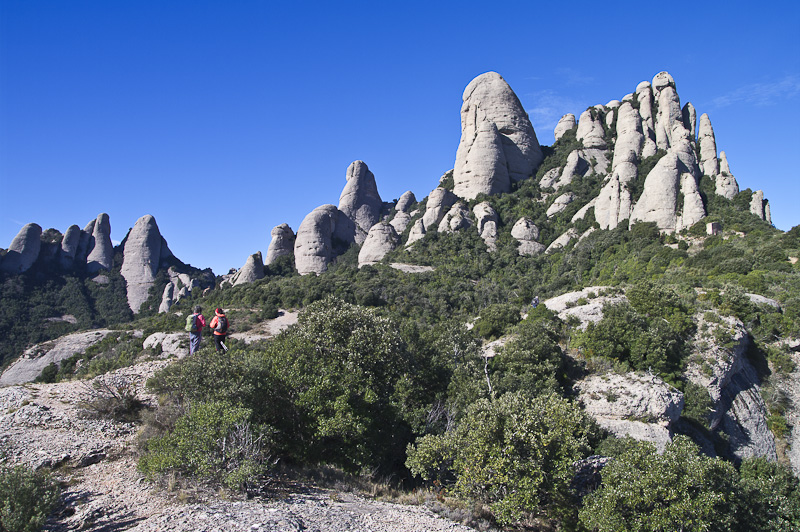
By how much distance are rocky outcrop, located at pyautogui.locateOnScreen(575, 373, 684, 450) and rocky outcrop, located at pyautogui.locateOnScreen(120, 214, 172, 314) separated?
242 ft

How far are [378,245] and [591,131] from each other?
4043 centimetres

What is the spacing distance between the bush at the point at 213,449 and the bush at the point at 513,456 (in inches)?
203

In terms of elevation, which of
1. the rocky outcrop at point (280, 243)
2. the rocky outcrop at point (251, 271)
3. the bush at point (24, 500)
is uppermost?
the rocky outcrop at point (280, 243)

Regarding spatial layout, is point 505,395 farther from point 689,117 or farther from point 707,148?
point 689,117

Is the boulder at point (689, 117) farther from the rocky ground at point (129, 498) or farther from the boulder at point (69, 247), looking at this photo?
the boulder at point (69, 247)

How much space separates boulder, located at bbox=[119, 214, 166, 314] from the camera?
76406 millimetres

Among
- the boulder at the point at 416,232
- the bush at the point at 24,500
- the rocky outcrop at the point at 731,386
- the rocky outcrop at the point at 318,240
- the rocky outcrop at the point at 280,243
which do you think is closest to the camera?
the bush at the point at 24,500

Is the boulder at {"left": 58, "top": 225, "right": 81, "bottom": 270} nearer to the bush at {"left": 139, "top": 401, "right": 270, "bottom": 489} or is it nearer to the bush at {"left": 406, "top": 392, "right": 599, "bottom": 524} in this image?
the bush at {"left": 139, "top": 401, "right": 270, "bottom": 489}

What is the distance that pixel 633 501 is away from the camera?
12.0 meters

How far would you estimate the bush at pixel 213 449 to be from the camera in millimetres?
10062

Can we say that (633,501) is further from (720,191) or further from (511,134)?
(511,134)

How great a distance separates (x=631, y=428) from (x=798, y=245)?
103 feet

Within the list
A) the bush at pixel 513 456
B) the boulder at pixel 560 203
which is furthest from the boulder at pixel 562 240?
the bush at pixel 513 456

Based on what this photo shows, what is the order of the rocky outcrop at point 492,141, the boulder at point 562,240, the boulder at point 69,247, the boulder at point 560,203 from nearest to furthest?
the boulder at point 562,240 < the boulder at point 560,203 < the rocky outcrop at point 492,141 < the boulder at point 69,247
